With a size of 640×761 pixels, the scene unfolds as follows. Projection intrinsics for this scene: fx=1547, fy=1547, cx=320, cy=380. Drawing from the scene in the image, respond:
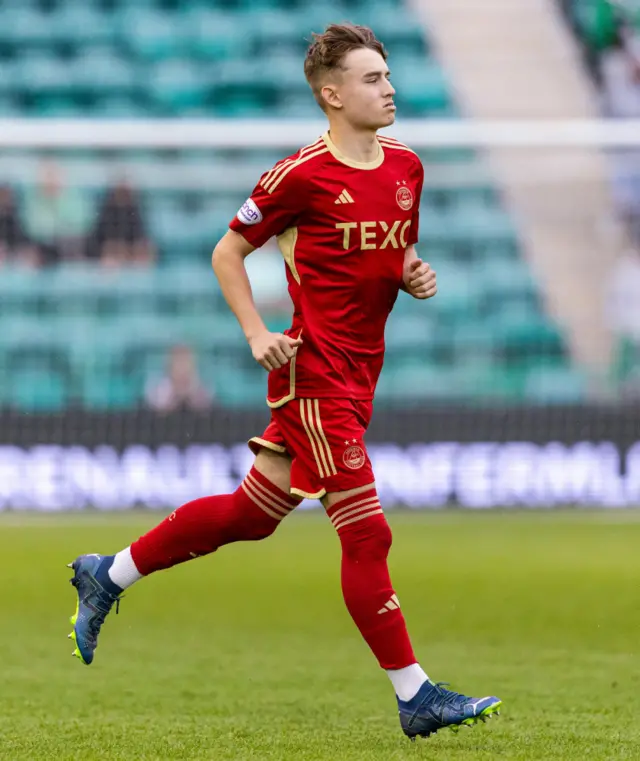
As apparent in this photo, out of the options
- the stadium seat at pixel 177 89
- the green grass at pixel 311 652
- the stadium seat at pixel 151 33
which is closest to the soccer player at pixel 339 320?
the green grass at pixel 311 652

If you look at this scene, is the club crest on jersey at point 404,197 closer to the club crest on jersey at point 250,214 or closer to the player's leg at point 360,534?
the club crest on jersey at point 250,214

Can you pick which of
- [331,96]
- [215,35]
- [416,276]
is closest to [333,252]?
[416,276]

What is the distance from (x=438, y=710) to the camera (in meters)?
3.54

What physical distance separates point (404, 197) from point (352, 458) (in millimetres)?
676

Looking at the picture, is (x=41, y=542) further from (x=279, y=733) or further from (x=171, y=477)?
(x=279, y=733)

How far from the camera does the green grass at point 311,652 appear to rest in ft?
12.1

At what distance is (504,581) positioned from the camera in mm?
7113

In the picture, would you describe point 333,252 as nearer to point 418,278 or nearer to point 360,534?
point 418,278

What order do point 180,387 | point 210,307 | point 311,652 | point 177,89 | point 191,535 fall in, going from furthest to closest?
point 177,89 < point 210,307 < point 180,387 < point 311,652 < point 191,535

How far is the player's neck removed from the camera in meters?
3.84

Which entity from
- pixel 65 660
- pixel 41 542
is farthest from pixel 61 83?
pixel 65 660

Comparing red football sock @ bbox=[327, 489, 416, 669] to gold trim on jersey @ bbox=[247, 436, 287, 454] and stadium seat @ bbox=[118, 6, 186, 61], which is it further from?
stadium seat @ bbox=[118, 6, 186, 61]

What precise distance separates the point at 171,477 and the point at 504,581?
317cm

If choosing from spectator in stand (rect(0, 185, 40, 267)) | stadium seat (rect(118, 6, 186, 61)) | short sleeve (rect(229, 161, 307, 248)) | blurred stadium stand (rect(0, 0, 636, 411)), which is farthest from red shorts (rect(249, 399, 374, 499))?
stadium seat (rect(118, 6, 186, 61))
